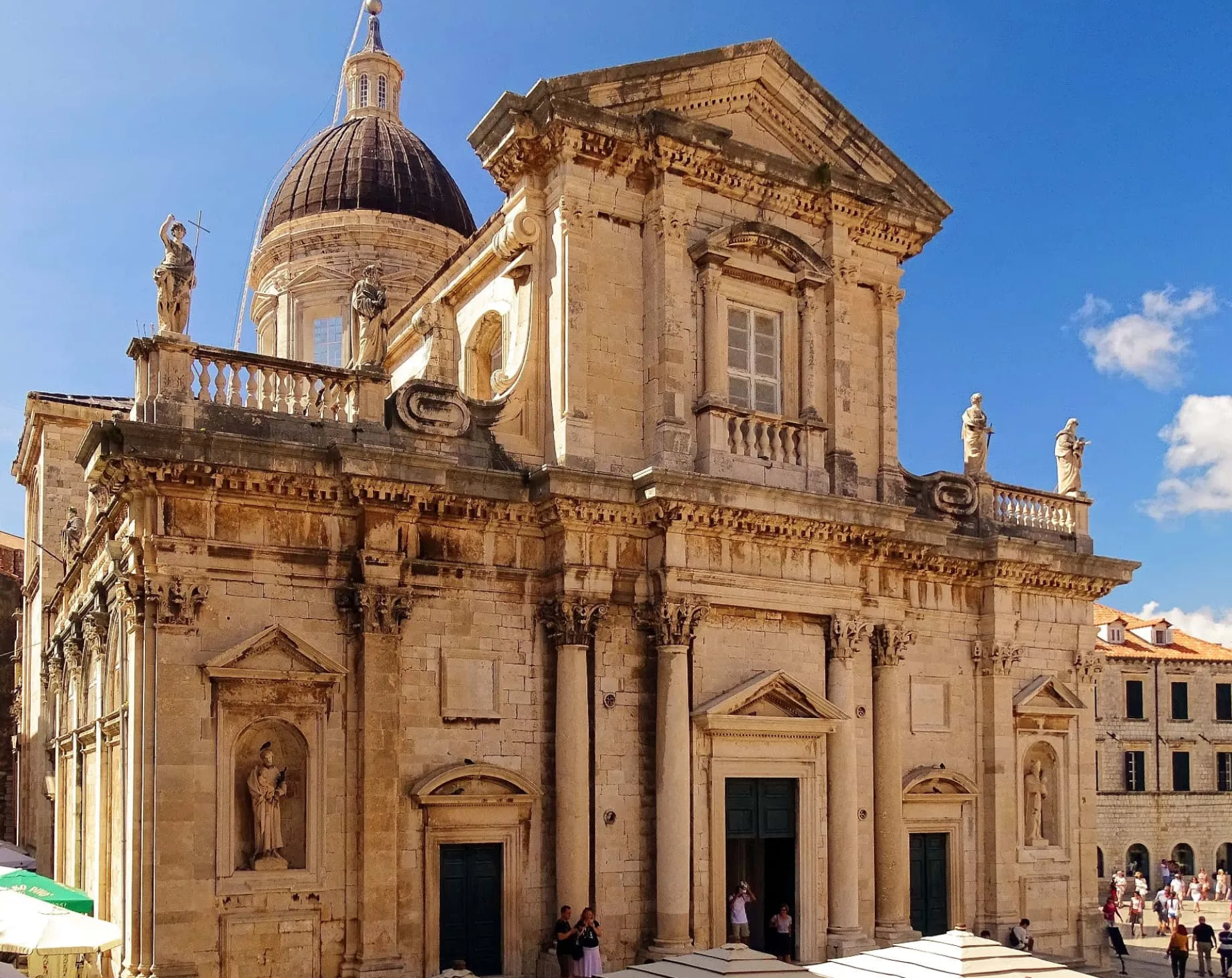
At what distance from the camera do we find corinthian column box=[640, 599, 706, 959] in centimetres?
1627

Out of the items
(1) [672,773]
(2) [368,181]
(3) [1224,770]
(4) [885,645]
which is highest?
(2) [368,181]

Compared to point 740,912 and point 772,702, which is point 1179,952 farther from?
point 772,702

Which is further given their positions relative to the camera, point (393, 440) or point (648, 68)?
point (648, 68)

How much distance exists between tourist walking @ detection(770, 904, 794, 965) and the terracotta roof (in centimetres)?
3015

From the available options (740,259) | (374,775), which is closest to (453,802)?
(374,775)

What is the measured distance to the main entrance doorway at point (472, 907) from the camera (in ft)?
51.3

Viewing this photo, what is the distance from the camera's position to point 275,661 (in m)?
14.9

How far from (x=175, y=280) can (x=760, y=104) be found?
888cm

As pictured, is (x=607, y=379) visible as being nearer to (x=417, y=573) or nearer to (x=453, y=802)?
(x=417, y=573)

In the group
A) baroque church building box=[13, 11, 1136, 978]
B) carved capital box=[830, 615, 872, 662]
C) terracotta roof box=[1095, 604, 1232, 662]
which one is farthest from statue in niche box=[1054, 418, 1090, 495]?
terracotta roof box=[1095, 604, 1232, 662]

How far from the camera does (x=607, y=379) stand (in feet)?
56.9

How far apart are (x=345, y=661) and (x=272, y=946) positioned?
3.23 meters

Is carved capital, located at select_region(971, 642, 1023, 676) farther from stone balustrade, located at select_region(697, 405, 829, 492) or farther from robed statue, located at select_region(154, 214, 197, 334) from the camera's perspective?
robed statue, located at select_region(154, 214, 197, 334)

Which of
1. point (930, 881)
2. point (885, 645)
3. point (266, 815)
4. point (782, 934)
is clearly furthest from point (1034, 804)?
point (266, 815)
